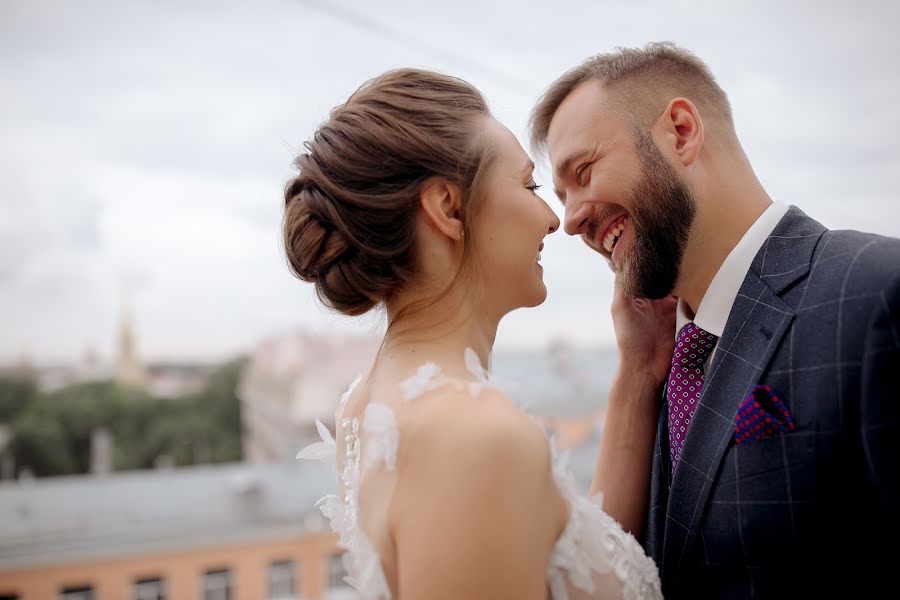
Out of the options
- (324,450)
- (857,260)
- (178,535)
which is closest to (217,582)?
(178,535)

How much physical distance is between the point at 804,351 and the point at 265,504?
51.5 ft

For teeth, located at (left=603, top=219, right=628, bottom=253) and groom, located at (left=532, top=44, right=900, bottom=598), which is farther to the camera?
teeth, located at (left=603, top=219, right=628, bottom=253)

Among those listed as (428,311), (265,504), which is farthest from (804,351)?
(265,504)

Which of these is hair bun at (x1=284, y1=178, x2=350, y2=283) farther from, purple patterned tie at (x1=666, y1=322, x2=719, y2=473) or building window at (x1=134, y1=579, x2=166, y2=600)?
building window at (x1=134, y1=579, x2=166, y2=600)

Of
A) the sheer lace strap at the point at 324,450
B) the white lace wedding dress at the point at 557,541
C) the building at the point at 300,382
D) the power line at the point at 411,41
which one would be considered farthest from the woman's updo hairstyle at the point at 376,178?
the building at the point at 300,382

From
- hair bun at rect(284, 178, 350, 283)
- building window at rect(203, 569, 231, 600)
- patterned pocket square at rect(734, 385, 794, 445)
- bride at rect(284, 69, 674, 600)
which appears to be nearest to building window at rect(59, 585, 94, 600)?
building window at rect(203, 569, 231, 600)

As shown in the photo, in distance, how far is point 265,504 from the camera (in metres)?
15.7

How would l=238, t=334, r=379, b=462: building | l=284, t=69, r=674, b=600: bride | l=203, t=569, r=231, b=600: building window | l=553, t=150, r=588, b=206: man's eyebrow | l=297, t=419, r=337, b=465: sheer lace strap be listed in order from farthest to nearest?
l=238, t=334, r=379, b=462: building < l=203, t=569, r=231, b=600: building window < l=553, t=150, r=588, b=206: man's eyebrow < l=297, t=419, r=337, b=465: sheer lace strap < l=284, t=69, r=674, b=600: bride

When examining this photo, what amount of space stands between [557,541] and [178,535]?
15.6 m

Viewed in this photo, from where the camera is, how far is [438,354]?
1.29m

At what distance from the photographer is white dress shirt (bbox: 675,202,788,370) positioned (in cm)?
163

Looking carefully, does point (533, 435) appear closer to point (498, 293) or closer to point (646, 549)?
point (498, 293)

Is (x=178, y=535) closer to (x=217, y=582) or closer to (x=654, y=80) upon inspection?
(x=217, y=582)

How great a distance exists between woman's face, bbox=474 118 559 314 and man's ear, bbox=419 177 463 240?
51mm
